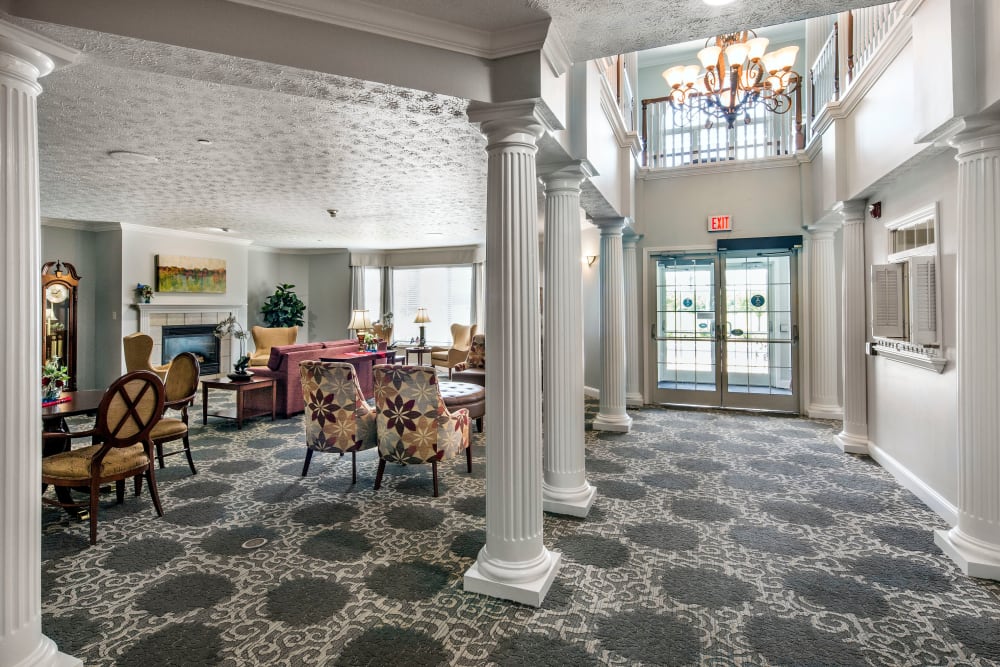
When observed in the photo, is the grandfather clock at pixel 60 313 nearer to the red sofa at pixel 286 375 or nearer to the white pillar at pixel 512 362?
the red sofa at pixel 286 375

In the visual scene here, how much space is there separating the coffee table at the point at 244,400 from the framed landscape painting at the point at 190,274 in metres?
3.21

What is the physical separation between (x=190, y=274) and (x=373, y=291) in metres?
3.54

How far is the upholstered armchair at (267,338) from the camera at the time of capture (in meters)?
8.93

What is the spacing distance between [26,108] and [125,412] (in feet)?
6.11

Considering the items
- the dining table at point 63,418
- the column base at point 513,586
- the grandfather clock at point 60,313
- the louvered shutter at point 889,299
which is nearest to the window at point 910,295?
the louvered shutter at point 889,299

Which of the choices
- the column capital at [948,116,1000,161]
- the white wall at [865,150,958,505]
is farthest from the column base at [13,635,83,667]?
the white wall at [865,150,958,505]

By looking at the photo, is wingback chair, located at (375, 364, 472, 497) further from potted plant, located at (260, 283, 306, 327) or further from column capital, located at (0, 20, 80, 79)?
potted plant, located at (260, 283, 306, 327)

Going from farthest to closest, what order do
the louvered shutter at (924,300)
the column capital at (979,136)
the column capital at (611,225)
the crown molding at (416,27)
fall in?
the column capital at (611,225)
the louvered shutter at (924,300)
the column capital at (979,136)
the crown molding at (416,27)

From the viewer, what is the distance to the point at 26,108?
5.79 feet

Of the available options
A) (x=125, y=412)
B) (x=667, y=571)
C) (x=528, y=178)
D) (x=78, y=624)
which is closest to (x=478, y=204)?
(x=528, y=178)

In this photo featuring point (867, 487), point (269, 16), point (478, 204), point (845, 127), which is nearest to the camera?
point (269, 16)

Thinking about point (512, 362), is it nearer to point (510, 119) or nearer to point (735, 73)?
point (510, 119)

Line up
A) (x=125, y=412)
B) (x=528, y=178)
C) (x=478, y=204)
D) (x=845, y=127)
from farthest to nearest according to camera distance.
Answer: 1. (x=478, y=204)
2. (x=845, y=127)
3. (x=125, y=412)
4. (x=528, y=178)

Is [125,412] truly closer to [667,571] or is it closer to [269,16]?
[269,16]
